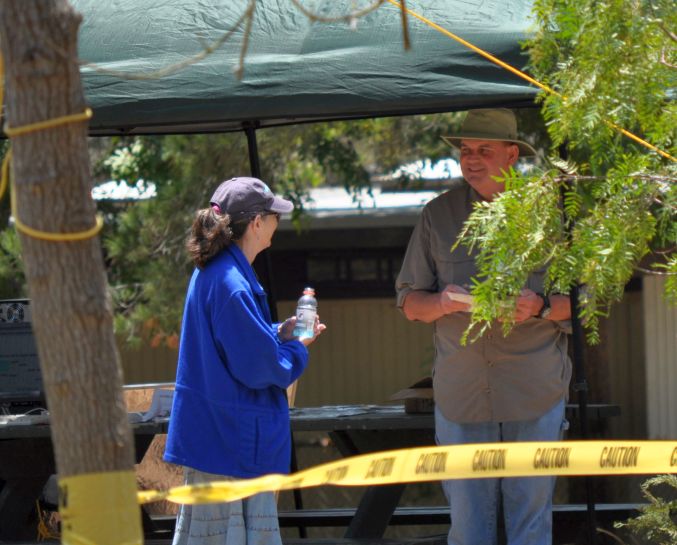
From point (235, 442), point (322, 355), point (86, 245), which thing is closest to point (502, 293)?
point (235, 442)

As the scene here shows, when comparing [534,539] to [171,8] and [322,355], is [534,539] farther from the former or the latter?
[322,355]

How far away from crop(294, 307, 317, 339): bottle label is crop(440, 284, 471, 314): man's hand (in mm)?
614

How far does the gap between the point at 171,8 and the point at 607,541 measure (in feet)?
11.1

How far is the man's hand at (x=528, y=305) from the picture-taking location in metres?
4.59

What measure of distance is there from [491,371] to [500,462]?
1.20 m

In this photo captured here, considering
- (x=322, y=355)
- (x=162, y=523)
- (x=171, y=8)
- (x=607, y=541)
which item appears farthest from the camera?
(x=322, y=355)

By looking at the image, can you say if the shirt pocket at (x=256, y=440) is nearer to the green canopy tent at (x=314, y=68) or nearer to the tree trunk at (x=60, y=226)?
the green canopy tent at (x=314, y=68)

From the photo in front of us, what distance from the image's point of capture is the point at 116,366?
8.13ft

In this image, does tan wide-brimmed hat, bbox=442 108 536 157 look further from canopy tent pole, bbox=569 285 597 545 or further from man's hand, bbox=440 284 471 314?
canopy tent pole, bbox=569 285 597 545

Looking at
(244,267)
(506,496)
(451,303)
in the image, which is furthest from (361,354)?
(244,267)

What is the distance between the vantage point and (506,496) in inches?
189

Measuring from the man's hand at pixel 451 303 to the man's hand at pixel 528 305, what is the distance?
0.20m

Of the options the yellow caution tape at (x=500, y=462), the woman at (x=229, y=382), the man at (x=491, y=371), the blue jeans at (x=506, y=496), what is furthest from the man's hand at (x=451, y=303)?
the yellow caution tape at (x=500, y=462)

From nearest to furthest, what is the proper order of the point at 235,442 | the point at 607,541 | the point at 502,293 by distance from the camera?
the point at 502,293 → the point at 235,442 → the point at 607,541
